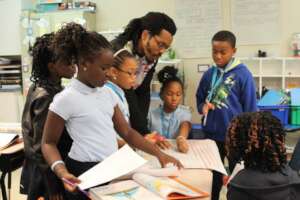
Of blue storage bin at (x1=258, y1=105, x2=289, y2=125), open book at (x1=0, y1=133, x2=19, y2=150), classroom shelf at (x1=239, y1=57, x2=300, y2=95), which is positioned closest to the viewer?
open book at (x1=0, y1=133, x2=19, y2=150)

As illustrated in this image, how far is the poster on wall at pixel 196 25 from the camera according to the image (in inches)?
167

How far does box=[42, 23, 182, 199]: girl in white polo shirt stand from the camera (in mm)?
1178

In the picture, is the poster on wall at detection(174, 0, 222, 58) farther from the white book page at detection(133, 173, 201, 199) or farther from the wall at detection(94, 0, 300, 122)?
the white book page at detection(133, 173, 201, 199)

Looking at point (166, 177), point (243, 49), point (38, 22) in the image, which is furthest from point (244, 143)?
point (38, 22)

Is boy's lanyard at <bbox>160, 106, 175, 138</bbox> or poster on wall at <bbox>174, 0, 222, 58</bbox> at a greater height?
poster on wall at <bbox>174, 0, 222, 58</bbox>

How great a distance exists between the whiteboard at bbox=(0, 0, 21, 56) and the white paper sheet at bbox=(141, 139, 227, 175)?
3.72 metres

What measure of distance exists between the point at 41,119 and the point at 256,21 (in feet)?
10.9

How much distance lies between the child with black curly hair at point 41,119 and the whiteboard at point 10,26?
11.6ft

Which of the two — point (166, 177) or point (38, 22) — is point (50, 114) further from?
point (38, 22)

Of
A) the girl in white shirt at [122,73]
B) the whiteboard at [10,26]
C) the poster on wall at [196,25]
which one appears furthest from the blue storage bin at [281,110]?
the whiteboard at [10,26]

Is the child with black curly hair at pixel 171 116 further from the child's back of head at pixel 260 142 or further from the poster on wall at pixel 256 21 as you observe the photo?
the poster on wall at pixel 256 21

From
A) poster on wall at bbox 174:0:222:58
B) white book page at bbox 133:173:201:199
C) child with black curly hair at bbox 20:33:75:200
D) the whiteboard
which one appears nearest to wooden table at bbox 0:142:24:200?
child with black curly hair at bbox 20:33:75:200

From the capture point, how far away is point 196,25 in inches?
172

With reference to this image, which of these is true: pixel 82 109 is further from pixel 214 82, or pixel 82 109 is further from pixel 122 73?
pixel 214 82
